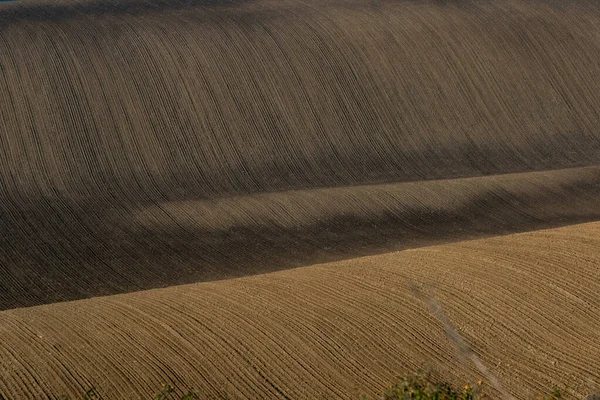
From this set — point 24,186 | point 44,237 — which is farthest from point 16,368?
point 24,186

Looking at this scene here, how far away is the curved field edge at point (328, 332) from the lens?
1148 centimetres

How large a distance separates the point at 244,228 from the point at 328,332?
461 inches

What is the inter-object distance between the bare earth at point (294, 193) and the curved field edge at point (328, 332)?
Result: 0.14 feet

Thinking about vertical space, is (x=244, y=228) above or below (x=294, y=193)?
above

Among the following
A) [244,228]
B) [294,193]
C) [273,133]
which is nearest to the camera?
[244,228]

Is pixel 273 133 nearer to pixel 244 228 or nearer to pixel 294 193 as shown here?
pixel 294 193

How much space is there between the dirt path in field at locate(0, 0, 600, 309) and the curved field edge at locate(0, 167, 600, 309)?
0.24 feet

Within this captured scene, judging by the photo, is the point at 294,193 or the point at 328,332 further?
the point at 294,193

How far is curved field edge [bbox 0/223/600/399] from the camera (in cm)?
1148

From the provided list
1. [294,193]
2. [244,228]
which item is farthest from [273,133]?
[244,228]

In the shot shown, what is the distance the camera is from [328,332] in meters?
12.7

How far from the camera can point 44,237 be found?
23.3 m

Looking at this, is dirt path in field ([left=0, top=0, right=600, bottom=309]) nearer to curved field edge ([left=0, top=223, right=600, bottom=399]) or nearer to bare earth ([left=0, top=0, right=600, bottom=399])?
bare earth ([left=0, top=0, right=600, bottom=399])

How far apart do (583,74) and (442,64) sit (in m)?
5.56
